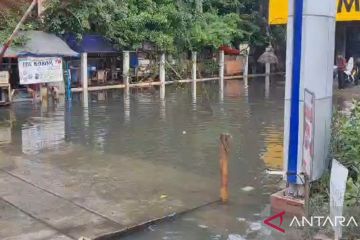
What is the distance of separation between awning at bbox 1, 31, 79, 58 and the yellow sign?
8318 mm

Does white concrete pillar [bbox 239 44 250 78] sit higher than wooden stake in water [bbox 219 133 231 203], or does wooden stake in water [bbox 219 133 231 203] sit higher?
white concrete pillar [bbox 239 44 250 78]

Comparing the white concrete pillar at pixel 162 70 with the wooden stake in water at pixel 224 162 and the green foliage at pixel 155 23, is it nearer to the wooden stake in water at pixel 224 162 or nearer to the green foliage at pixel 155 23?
the green foliage at pixel 155 23

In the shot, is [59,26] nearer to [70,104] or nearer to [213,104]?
[70,104]

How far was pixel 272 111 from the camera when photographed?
15320mm

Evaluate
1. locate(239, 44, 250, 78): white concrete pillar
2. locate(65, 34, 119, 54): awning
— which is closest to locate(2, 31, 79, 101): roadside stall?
locate(65, 34, 119, 54): awning

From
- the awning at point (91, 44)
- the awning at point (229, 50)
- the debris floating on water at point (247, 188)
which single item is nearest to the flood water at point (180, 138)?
the debris floating on water at point (247, 188)

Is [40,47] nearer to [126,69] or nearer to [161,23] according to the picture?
[126,69]

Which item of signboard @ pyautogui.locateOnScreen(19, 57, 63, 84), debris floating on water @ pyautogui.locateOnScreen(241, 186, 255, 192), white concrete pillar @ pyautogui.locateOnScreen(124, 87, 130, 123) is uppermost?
signboard @ pyautogui.locateOnScreen(19, 57, 63, 84)

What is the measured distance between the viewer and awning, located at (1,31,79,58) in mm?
17656

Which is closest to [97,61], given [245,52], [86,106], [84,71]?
[84,71]

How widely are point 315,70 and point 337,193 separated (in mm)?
2056

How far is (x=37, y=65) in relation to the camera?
1817cm

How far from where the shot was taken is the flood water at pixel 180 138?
5.94 m

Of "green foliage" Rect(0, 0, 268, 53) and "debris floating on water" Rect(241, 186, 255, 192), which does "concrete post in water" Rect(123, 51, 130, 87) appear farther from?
"debris floating on water" Rect(241, 186, 255, 192)
